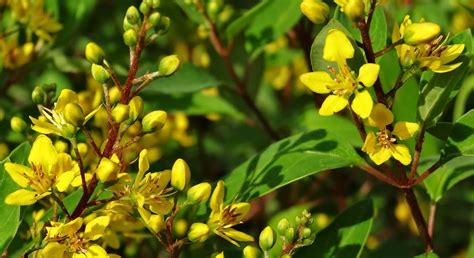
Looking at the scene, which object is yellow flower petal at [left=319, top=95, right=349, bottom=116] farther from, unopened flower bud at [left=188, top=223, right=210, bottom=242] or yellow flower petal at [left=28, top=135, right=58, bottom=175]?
yellow flower petal at [left=28, top=135, right=58, bottom=175]

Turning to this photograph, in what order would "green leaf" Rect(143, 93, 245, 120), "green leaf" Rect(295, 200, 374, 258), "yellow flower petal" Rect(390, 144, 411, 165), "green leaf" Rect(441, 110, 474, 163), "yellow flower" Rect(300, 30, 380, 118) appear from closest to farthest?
"yellow flower" Rect(300, 30, 380, 118) → "yellow flower petal" Rect(390, 144, 411, 165) → "green leaf" Rect(441, 110, 474, 163) → "green leaf" Rect(295, 200, 374, 258) → "green leaf" Rect(143, 93, 245, 120)

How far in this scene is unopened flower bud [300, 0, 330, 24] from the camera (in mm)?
1900

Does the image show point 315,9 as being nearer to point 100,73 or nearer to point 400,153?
point 400,153

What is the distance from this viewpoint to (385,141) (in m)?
Result: 1.88

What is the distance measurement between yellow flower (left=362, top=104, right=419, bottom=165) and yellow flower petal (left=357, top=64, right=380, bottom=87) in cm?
10

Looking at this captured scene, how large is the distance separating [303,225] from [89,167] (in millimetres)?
756

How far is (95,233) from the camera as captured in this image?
1.75 m

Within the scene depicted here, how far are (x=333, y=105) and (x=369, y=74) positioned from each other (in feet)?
0.40

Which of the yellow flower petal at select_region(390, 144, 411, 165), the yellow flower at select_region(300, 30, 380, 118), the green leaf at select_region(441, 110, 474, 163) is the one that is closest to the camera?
the yellow flower at select_region(300, 30, 380, 118)

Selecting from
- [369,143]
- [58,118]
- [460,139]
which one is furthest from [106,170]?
[460,139]

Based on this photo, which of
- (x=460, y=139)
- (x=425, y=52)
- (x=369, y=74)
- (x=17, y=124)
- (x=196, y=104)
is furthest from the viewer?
(x=196, y=104)

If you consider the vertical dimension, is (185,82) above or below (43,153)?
below

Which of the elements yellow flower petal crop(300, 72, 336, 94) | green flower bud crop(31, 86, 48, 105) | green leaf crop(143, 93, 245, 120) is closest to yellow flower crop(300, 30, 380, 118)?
yellow flower petal crop(300, 72, 336, 94)

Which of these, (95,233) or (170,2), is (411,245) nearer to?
(170,2)
